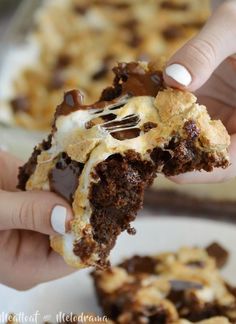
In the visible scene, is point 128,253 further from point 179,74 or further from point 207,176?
point 179,74

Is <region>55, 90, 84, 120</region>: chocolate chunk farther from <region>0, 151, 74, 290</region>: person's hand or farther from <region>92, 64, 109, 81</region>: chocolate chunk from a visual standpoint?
<region>92, 64, 109, 81</region>: chocolate chunk

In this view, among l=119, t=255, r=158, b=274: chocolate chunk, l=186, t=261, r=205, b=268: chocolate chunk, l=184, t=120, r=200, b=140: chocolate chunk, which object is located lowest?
l=119, t=255, r=158, b=274: chocolate chunk

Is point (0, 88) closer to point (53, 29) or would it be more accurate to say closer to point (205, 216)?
point (53, 29)

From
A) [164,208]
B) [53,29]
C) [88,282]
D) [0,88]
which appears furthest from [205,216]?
[53,29]

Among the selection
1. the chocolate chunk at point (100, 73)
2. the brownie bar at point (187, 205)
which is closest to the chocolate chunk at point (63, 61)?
the chocolate chunk at point (100, 73)

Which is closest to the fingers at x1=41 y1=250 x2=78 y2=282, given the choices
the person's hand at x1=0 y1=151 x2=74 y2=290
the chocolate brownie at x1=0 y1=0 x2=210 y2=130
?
the person's hand at x1=0 y1=151 x2=74 y2=290

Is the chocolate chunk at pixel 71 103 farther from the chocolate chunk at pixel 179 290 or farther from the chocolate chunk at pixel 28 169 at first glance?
the chocolate chunk at pixel 179 290
